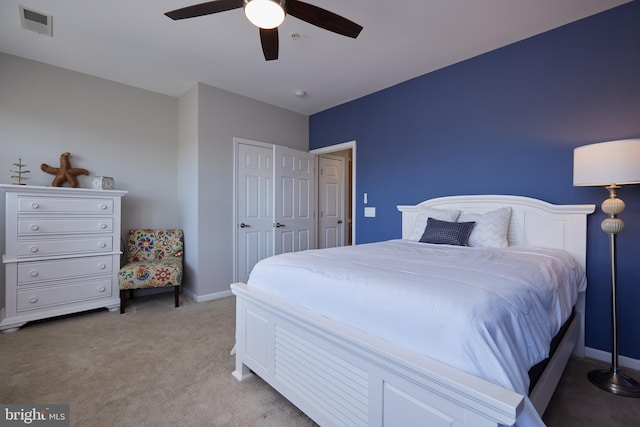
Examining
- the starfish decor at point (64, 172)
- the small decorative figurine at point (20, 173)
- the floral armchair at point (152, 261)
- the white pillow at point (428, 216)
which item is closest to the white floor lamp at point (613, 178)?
the white pillow at point (428, 216)

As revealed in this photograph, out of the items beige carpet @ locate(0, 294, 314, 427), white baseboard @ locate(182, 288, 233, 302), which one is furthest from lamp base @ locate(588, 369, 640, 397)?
white baseboard @ locate(182, 288, 233, 302)

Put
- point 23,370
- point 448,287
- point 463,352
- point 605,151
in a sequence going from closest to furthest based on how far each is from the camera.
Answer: point 463,352, point 448,287, point 605,151, point 23,370

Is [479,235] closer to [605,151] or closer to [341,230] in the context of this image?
[605,151]

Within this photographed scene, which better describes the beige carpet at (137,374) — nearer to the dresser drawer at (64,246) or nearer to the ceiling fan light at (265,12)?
the dresser drawer at (64,246)

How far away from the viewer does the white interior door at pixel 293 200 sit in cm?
409

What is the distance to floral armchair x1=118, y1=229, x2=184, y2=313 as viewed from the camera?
3086 mm

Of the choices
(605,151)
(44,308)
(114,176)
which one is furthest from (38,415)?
(605,151)

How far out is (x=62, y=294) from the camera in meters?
2.85

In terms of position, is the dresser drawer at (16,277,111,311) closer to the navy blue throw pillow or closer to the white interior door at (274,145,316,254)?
the white interior door at (274,145,316,254)

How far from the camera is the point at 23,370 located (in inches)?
77.5

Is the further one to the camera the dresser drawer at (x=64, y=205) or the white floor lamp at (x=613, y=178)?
the dresser drawer at (x=64, y=205)

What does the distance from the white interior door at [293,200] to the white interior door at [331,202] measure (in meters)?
0.20

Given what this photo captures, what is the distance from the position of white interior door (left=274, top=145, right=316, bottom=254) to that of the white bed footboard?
2252 millimetres

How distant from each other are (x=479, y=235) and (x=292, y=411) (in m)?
1.94
